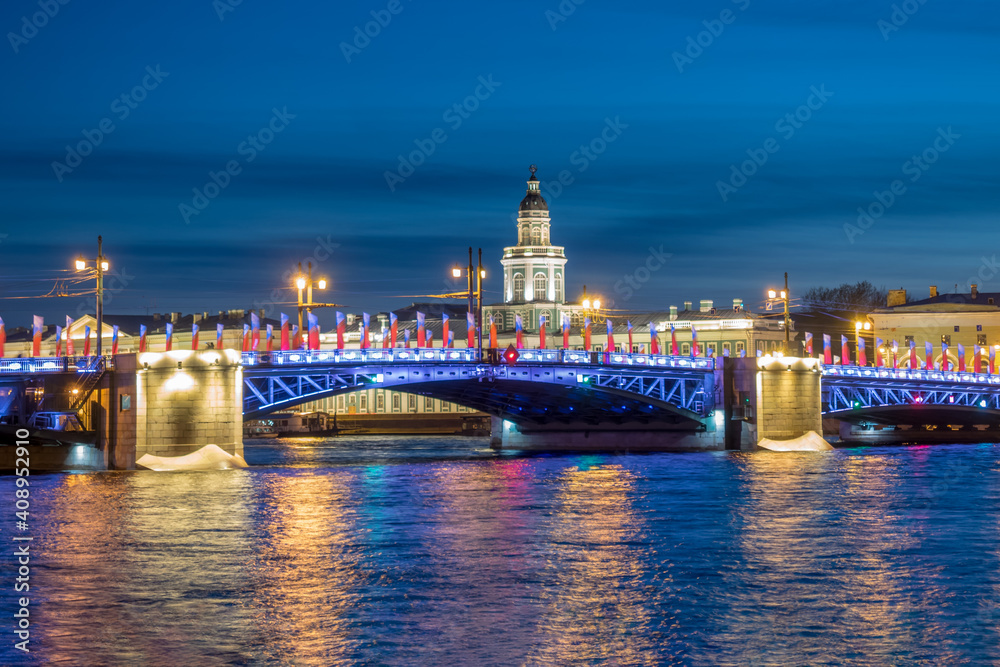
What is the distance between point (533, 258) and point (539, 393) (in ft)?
211

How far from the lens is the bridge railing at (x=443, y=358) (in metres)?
67.8

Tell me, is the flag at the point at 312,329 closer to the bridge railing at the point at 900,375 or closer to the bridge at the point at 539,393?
the bridge at the point at 539,393

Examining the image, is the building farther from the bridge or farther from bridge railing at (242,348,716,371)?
bridge railing at (242,348,716,371)

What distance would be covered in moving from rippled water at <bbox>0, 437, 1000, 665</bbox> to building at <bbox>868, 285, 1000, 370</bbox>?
8009 centimetres

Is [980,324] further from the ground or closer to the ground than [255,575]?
further from the ground

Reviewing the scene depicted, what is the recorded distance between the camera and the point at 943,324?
138m

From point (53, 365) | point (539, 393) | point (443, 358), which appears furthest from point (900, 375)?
point (53, 365)

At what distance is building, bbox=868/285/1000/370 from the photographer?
13675cm

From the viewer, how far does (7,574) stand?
3338cm

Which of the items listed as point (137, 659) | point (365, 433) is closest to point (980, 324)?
point (365, 433)

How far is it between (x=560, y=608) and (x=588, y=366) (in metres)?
47.5


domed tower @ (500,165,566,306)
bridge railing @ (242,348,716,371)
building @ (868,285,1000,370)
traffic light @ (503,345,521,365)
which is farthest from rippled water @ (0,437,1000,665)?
domed tower @ (500,165,566,306)

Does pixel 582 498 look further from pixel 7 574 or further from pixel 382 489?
pixel 7 574

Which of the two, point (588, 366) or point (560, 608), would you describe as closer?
point (560, 608)
